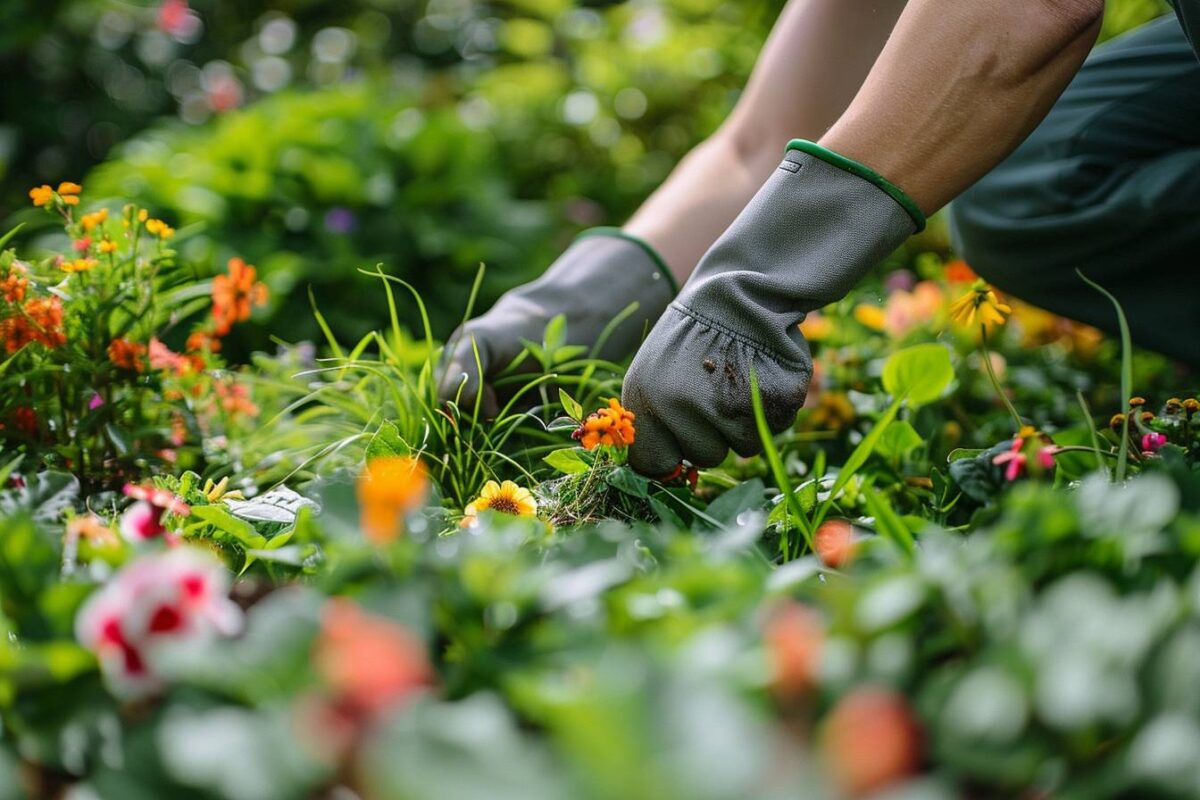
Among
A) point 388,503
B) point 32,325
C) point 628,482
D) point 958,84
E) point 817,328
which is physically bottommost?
point 817,328

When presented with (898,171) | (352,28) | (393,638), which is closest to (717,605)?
(393,638)

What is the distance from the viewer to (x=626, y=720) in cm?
44

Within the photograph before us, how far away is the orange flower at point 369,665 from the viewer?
0.50 m

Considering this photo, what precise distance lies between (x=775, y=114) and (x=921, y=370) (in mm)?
525

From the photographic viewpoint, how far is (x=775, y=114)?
61.4 inches

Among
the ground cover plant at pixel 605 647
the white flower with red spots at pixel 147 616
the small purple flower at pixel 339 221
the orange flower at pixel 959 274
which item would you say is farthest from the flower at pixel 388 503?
the small purple flower at pixel 339 221

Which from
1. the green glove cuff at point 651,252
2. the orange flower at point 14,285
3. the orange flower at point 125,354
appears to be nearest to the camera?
the orange flower at point 14,285

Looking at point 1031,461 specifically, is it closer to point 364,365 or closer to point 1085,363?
point 364,365

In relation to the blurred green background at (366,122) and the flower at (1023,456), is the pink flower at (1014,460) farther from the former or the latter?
the blurred green background at (366,122)

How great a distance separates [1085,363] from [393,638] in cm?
177

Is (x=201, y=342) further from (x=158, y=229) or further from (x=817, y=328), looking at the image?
(x=817, y=328)

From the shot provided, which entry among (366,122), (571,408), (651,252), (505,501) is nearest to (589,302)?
(651,252)

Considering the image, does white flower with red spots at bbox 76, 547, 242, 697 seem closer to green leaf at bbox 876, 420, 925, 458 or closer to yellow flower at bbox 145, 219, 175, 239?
yellow flower at bbox 145, 219, 175, 239

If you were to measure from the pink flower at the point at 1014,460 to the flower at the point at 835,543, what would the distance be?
153 millimetres
